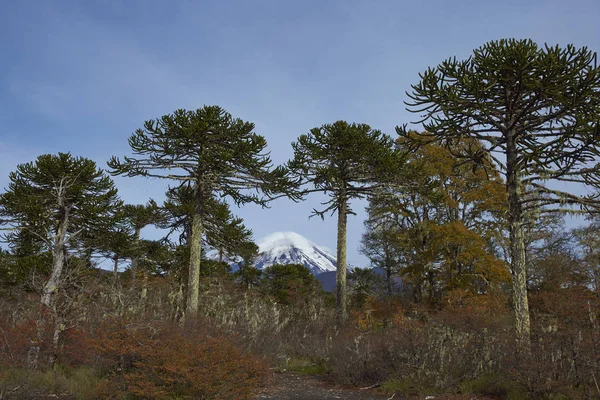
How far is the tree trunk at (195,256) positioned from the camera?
15970mm

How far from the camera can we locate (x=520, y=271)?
8.80 m

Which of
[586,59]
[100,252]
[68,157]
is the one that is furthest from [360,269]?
[586,59]

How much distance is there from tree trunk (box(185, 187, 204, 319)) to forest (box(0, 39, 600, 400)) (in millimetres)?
86

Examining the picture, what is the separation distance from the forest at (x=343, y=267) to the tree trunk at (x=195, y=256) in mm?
86

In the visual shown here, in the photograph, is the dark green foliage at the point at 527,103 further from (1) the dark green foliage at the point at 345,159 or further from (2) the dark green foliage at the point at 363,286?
(2) the dark green foliage at the point at 363,286

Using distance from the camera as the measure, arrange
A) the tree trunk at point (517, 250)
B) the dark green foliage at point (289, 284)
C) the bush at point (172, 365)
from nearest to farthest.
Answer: the bush at point (172, 365)
the tree trunk at point (517, 250)
the dark green foliage at point (289, 284)

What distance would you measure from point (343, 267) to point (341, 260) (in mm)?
337

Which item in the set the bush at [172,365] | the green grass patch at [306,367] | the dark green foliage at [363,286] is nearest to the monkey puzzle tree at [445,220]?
the dark green foliage at [363,286]

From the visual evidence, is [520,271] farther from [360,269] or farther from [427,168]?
[360,269]

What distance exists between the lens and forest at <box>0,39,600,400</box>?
7.73 metres

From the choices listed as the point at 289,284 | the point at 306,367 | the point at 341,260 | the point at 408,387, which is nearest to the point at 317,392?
the point at 408,387

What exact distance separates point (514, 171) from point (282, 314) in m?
16.0

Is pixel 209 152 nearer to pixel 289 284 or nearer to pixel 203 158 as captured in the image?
pixel 203 158

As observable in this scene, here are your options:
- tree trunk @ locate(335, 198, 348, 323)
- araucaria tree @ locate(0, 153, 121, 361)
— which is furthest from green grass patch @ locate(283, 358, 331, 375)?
araucaria tree @ locate(0, 153, 121, 361)
